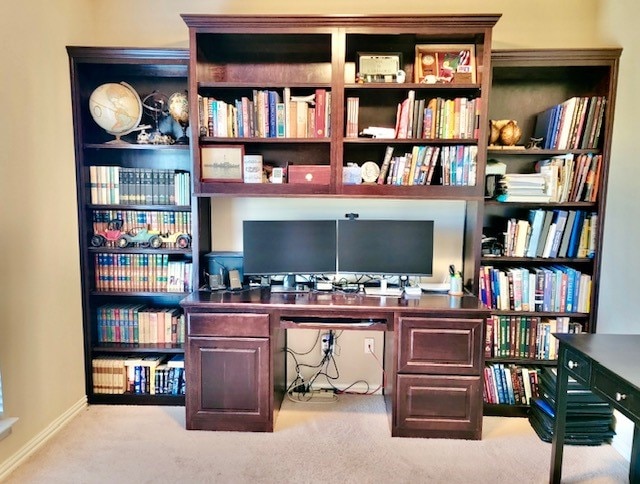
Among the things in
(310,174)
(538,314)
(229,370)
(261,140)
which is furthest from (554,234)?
(229,370)

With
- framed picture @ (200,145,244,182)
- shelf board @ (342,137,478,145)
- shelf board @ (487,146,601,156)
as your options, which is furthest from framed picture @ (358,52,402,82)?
framed picture @ (200,145,244,182)

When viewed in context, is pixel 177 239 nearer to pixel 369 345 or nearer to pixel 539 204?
pixel 369 345

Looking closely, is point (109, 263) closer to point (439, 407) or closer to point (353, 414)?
point (353, 414)

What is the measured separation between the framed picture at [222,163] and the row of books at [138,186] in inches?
8.5

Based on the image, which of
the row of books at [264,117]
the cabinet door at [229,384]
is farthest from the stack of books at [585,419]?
the row of books at [264,117]

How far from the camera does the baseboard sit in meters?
2.00

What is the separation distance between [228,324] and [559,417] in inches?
66.2

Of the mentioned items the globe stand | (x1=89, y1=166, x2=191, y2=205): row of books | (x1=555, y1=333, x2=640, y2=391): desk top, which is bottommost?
(x1=555, y1=333, x2=640, y2=391): desk top

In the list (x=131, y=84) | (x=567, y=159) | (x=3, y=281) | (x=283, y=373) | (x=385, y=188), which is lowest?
(x=283, y=373)

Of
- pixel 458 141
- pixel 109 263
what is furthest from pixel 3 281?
pixel 458 141

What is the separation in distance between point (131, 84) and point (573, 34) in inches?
113

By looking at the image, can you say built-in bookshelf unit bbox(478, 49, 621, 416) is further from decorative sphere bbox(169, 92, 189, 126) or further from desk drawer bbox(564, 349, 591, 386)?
decorative sphere bbox(169, 92, 189, 126)

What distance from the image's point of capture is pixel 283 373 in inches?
109

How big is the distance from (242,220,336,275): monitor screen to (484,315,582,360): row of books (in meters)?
1.07
